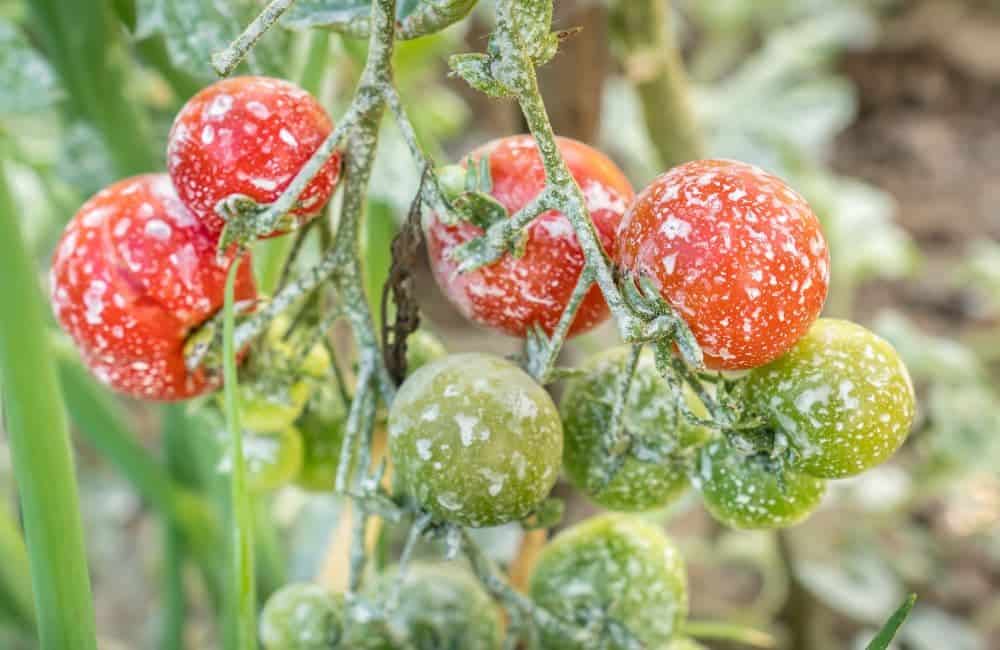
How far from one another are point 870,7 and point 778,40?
0.46 meters

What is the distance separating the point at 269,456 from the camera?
40 cm

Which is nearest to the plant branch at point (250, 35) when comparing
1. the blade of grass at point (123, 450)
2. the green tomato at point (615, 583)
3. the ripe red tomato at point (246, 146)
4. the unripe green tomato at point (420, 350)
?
the ripe red tomato at point (246, 146)

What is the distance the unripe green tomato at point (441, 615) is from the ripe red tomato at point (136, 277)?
15 centimetres

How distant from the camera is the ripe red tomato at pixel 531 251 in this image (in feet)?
1.07

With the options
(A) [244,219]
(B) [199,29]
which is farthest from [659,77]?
(A) [244,219]

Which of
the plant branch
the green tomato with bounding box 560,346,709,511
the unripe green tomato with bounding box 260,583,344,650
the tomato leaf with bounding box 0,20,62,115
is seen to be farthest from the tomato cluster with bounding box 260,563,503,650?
the tomato leaf with bounding box 0,20,62,115

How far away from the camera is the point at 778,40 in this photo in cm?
139

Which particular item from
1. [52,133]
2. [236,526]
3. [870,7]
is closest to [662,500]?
[236,526]

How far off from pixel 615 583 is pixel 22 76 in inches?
17.3

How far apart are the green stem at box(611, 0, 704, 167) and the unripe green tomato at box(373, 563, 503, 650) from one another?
401mm

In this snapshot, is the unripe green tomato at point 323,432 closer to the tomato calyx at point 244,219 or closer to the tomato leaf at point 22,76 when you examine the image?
the tomato calyx at point 244,219

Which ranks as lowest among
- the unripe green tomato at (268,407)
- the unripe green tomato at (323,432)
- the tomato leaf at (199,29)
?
the unripe green tomato at (323,432)

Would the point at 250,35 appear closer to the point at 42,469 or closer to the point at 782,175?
the point at 42,469

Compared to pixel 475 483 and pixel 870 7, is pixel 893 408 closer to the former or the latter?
pixel 475 483
